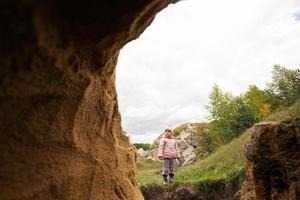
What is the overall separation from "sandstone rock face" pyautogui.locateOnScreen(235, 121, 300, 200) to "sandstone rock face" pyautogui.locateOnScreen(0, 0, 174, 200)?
453 cm

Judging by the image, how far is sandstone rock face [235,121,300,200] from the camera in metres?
7.94

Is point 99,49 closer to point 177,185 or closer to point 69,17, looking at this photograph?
point 69,17

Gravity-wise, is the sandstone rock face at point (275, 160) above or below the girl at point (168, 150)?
below

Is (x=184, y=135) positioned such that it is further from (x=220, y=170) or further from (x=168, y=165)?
(x=168, y=165)

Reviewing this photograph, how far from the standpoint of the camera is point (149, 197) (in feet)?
50.4

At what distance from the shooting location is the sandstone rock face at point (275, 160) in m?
7.94

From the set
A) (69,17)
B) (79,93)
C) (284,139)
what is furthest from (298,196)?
(69,17)

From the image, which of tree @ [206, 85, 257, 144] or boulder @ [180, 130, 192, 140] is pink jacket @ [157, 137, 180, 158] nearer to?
tree @ [206, 85, 257, 144]

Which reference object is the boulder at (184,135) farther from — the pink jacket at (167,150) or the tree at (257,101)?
the pink jacket at (167,150)

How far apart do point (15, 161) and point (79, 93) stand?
0.84 metres

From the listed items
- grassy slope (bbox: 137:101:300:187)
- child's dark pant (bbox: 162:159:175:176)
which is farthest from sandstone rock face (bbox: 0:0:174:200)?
grassy slope (bbox: 137:101:300:187)

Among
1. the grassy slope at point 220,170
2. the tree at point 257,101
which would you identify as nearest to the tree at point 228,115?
the tree at point 257,101

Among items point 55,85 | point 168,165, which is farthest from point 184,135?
point 55,85

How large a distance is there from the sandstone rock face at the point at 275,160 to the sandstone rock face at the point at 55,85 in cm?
453
